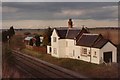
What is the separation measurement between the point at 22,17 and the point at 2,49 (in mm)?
622

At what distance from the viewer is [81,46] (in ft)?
9.66

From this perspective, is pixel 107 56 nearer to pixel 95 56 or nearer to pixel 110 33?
pixel 95 56

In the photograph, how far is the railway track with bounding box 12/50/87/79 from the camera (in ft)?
9.74

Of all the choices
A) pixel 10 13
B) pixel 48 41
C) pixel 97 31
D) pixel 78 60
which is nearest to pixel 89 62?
pixel 78 60

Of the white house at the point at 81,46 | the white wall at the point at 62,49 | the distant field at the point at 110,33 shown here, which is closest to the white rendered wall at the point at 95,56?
the white house at the point at 81,46

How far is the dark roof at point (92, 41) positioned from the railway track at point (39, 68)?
469mm

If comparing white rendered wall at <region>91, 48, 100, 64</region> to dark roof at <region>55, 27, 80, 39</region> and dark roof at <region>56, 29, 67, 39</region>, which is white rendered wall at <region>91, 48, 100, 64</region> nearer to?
dark roof at <region>55, 27, 80, 39</region>

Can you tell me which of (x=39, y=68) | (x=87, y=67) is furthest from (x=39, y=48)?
(x=87, y=67)

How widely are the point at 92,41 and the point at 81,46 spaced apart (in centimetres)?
18

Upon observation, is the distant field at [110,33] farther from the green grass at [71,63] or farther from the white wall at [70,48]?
the green grass at [71,63]

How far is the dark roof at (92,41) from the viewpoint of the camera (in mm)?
2875

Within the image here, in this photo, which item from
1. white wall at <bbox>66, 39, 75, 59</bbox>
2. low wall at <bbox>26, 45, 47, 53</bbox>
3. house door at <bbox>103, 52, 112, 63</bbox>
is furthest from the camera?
low wall at <bbox>26, 45, 47, 53</bbox>

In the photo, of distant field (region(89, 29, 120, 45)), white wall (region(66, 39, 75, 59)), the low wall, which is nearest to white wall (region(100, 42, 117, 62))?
distant field (region(89, 29, 120, 45))

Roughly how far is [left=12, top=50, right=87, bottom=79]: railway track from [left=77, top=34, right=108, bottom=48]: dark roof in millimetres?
469
